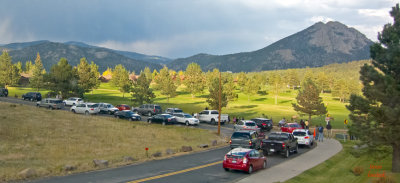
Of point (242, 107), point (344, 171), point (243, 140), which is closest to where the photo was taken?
point (344, 171)

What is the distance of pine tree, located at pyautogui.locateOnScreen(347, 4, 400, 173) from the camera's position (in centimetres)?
1681

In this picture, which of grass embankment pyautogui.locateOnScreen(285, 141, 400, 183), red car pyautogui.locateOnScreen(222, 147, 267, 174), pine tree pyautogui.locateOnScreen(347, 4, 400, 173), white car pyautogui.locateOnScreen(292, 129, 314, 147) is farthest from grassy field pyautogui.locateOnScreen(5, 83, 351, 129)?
red car pyautogui.locateOnScreen(222, 147, 267, 174)

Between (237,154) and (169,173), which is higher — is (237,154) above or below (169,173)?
above

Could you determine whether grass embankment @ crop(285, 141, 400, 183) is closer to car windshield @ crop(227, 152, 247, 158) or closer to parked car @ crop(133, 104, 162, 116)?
car windshield @ crop(227, 152, 247, 158)

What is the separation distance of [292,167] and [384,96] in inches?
292

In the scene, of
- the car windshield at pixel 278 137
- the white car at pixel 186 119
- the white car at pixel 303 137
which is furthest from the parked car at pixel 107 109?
the car windshield at pixel 278 137

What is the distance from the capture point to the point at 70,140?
29609mm

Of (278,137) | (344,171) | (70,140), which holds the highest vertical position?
(278,137)

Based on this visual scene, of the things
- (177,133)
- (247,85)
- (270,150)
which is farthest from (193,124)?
(247,85)

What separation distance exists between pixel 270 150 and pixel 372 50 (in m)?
11.0

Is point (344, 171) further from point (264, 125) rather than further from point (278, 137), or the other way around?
point (264, 125)

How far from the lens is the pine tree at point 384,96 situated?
1681 centimetres

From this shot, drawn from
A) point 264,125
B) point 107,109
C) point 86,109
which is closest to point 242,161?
point 264,125

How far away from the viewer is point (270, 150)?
2555 cm
